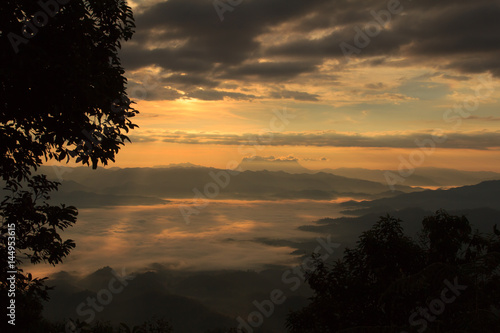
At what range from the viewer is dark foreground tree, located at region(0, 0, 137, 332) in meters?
8.09

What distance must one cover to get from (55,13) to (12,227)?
19.1 feet

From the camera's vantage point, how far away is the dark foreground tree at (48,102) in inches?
319

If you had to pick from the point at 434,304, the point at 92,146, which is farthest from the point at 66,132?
the point at 434,304

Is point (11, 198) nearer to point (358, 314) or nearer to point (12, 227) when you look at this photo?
point (12, 227)

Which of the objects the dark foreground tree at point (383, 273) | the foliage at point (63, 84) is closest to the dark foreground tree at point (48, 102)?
the foliage at point (63, 84)

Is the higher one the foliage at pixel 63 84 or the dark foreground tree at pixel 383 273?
the foliage at pixel 63 84

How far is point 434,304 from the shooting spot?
10.7 meters

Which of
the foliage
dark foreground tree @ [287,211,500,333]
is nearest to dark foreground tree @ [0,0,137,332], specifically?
the foliage

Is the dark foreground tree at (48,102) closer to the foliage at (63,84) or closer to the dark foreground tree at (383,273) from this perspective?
the foliage at (63,84)

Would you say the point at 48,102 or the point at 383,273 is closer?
the point at 48,102

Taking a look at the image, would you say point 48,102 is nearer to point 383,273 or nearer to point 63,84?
point 63,84

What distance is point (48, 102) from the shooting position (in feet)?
27.3

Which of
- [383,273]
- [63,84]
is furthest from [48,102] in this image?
[383,273]

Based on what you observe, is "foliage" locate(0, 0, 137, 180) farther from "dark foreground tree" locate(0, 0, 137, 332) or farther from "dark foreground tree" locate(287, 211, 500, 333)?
"dark foreground tree" locate(287, 211, 500, 333)
